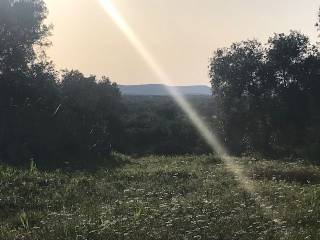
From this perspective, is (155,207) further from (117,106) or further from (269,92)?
(117,106)

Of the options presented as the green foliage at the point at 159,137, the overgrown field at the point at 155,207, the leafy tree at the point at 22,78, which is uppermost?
the leafy tree at the point at 22,78

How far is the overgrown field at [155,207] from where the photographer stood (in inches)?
544

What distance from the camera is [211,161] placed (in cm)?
4228

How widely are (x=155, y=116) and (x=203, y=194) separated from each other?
2631 inches

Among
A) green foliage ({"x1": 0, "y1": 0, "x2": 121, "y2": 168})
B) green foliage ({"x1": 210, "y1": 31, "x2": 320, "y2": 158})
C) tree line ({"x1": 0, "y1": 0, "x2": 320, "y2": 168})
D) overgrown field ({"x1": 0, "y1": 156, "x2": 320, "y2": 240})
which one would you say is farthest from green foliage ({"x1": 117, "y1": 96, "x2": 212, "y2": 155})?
overgrown field ({"x1": 0, "y1": 156, "x2": 320, "y2": 240})

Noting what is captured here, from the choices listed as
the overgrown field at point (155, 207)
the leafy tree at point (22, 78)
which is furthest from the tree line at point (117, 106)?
the overgrown field at point (155, 207)

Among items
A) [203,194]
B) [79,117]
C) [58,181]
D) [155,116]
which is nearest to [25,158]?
[79,117]

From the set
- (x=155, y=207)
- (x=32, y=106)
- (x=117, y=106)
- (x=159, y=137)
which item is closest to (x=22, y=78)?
(x=32, y=106)

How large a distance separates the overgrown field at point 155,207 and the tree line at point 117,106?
13746 mm

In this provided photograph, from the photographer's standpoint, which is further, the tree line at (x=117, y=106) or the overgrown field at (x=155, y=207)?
the tree line at (x=117, y=106)

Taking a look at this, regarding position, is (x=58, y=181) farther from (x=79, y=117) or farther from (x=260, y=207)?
(x=79, y=117)

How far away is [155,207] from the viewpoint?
18.1 meters

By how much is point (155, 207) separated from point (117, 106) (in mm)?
52600

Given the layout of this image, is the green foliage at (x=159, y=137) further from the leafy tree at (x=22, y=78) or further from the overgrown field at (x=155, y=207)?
the overgrown field at (x=155, y=207)
